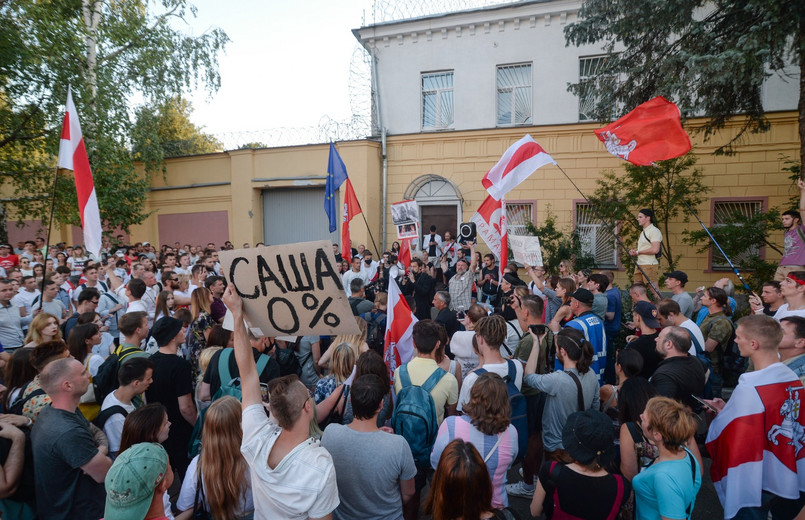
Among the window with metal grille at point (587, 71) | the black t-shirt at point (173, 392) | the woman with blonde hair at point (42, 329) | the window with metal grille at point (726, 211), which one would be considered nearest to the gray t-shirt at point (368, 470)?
the black t-shirt at point (173, 392)

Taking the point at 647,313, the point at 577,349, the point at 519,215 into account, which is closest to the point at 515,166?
the point at 647,313

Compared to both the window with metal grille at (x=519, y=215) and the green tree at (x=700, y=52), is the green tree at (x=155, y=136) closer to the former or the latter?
the window with metal grille at (x=519, y=215)

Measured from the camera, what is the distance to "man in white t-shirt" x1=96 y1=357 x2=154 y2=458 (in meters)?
3.26

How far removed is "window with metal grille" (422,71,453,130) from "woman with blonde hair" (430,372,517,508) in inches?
584

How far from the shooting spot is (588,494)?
2.60 metres

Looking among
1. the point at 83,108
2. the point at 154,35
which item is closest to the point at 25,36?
the point at 83,108

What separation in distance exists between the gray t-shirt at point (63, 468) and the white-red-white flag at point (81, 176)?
367 cm

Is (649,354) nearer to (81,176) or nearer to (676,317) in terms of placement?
(676,317)

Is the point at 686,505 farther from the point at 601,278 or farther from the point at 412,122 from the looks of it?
the point at 412,122

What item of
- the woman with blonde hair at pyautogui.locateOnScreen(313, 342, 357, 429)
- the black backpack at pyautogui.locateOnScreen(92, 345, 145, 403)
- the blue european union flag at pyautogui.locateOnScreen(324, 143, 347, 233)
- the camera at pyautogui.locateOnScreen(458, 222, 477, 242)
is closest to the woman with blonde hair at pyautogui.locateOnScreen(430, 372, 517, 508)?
the woman with blonde hair at pyautogui.locateOnScreen(313, 342, 357, 429)

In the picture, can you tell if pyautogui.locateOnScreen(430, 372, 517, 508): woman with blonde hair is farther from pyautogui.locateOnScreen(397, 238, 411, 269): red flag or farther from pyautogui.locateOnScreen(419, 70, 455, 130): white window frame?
pyautogui.locateOnScreen(419, 70, 455, 130): white window frame

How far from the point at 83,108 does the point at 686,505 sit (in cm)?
1820

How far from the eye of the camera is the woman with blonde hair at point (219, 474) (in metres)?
2.74

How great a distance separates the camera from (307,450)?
95.3 inches
